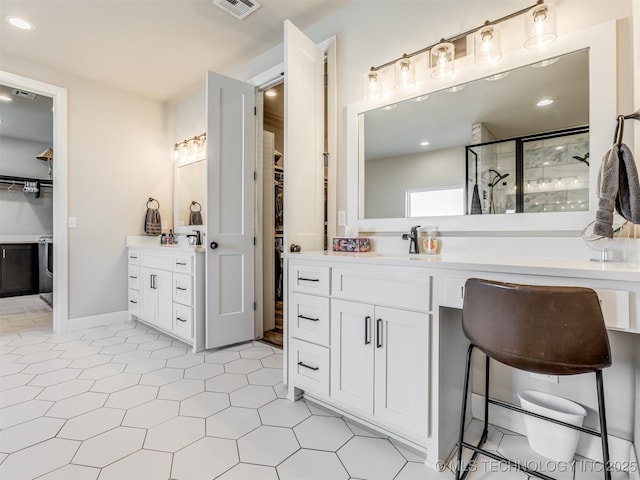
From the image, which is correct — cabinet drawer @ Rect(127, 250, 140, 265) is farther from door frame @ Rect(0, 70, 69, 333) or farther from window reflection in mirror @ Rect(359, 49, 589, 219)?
window reflection in mirror @ Rect(359, 49, 589, 219)

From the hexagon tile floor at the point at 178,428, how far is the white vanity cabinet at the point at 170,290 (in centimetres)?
30

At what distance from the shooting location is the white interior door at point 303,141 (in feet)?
6.77

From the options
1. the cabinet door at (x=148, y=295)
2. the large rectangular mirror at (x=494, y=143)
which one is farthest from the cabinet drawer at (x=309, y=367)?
the cabinet door at (x=148, y=295)

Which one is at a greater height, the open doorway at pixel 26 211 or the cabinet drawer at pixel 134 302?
the open doorway at pixel 26 211

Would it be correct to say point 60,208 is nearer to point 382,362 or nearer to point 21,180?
point 21,180

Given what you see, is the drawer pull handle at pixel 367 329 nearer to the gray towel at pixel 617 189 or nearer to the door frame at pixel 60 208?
the gray towel at pixel 617 189

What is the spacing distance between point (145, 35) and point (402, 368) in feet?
10.3

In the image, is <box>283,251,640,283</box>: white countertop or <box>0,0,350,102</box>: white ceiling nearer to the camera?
<box>283,251,640,283</box>: white countertop

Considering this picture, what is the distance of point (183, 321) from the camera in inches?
110

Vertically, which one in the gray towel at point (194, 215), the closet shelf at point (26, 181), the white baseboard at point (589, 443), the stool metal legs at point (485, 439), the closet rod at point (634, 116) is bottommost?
the white baseboard at point (589, 443)

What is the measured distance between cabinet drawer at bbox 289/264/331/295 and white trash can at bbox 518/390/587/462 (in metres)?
1.08

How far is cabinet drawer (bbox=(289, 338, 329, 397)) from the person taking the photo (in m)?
→ 1.73

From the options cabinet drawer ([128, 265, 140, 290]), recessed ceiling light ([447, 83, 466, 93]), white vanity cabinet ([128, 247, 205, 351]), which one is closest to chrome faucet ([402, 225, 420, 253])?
recessed ceiling light ([447, 83, 466, 93])

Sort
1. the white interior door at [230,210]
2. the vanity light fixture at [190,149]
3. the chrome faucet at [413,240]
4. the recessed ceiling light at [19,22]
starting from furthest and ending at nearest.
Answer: the vanity light fixture at [190,149]
the white interior door at [230,210]
the recessed ceiling light at [19,22]
the chrome faucet at [413,240]
